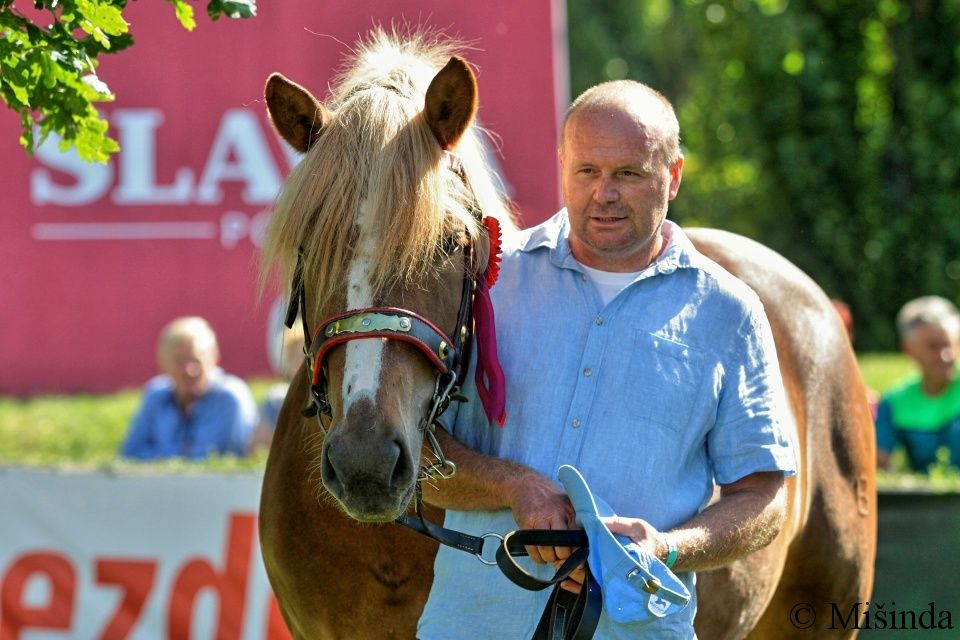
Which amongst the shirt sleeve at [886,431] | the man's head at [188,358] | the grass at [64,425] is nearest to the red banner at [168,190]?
the grass at [64,425]

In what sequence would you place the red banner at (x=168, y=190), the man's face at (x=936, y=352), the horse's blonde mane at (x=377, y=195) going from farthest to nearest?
the red banner at (x=168, y=190) → the man's face at (x=936, y=352) → the horse's blonde mane at (x=377, y=195)

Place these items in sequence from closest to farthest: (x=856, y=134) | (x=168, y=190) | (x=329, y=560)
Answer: (x=329, y=560)
(x=168, y=190)
(x=856, y=134)

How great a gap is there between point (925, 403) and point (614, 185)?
4418 mm

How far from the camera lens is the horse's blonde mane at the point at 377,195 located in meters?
2.59

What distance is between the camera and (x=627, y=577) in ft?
7.93

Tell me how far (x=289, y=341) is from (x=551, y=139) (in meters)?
3.30

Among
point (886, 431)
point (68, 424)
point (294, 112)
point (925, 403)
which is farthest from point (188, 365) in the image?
point (294, 112)

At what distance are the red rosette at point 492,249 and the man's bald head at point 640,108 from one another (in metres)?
0.22

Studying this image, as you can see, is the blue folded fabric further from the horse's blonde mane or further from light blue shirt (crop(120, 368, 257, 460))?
light blue shirt (crop(120, 368, 257, 460))

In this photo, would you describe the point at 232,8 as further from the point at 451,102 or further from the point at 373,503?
the point at 373,503

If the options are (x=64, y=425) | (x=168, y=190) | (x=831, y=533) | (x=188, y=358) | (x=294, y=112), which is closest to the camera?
(x=294, y=112)

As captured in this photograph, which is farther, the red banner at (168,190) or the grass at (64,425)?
the grass at (64,425)

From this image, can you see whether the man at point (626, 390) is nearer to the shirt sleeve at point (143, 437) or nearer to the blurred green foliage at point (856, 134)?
the shirt sleeve at point (143, 437)

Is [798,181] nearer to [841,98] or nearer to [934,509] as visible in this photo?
[841,98]
